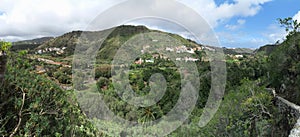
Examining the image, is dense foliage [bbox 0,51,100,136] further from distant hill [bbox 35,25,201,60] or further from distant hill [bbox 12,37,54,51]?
distant hill [bbox 35,25,201,60]

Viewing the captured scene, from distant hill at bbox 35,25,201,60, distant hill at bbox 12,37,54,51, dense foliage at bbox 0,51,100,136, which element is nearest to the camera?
dense foliage at bbox 0,51,100,136

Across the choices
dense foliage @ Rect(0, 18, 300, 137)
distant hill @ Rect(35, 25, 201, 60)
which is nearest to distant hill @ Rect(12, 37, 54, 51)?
dense foliage @ Rect(0, 18, 300, 137)

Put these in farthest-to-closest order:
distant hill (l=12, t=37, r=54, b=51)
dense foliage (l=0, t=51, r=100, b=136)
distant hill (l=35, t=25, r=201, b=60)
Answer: distant hill (l=35, t=25, r=201, b=60) < distant hill (l=12, t=37, r=54, b=51) < dense foliage (l=0, t=51, r=100, b=136)

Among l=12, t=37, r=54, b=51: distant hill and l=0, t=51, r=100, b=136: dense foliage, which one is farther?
l=12, t=37, r=54, b=51: distant hill

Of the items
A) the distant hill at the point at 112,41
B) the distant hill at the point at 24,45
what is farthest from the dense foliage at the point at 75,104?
the distant hill at the point at 112,41

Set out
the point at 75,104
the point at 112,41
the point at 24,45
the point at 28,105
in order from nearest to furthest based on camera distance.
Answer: the point at 28,105 < the point at 75,104 < the point at 24,45 < the point at 112,41

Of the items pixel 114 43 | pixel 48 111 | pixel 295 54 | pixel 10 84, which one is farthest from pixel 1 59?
pixel 114 43

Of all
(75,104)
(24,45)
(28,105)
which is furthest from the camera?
(24,45)

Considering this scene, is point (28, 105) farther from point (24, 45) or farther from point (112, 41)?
point (112, 41)

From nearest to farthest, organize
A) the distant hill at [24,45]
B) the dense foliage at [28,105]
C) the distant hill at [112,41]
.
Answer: the dense foliage at [28,105] → the distant hill at [24,45] → the distant hill at [112,41]

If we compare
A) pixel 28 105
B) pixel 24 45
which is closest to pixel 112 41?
pixel 24 45

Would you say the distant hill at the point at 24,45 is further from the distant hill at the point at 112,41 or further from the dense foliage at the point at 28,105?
the distant hill at the point at 112,41

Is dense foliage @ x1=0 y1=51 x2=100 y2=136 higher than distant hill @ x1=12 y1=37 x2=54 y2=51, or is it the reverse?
distant hill @ x1=12 y1=37 x2=54 y2=51
